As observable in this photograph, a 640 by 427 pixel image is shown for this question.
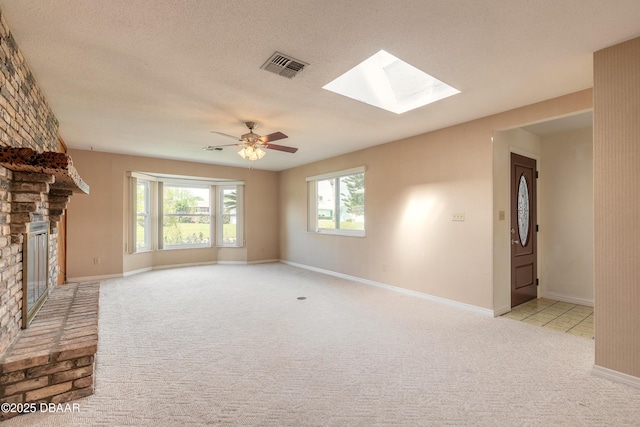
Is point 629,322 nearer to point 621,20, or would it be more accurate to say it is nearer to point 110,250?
point 621,20

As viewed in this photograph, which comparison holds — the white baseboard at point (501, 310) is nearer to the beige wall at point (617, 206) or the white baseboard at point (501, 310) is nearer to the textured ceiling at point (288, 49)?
the beige wall at point (617, 206)

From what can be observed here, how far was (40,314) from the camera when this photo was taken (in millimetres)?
2617

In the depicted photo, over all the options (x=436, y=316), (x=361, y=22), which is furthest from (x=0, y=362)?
(x=436, y=316)

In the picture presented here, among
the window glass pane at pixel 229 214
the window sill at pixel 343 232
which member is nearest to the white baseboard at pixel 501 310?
the window sill at pixel 343 232

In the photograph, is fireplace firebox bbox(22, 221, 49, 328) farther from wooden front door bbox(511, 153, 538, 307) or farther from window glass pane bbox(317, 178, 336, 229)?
wooden front door bbox(511, 153, 538, 307)

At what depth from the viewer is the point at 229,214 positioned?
765 cm

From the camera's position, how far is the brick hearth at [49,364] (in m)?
1.82

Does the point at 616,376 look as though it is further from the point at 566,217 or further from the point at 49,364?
the point at 49,364

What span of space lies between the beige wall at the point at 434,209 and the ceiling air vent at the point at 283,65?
8.46 feet

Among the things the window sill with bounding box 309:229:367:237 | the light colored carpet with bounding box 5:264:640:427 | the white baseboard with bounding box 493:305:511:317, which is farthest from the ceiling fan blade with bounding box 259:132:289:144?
the white baseboard with bounding box 493:305:511:317

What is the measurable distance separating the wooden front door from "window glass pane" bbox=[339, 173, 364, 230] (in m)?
2.46

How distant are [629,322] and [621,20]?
6.83ft

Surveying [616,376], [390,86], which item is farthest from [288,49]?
[616,376]

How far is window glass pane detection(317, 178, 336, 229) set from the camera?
641 centimetres
